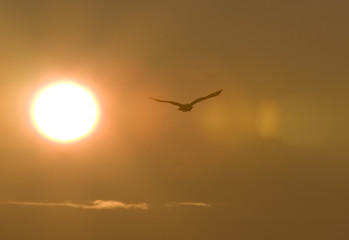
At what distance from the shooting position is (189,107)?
358ft
